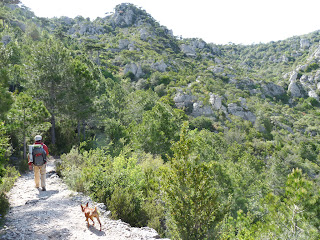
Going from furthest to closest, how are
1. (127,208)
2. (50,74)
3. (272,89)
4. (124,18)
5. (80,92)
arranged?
(124,18) < (272,89) < (80,92) < (50,74) < (127,208)

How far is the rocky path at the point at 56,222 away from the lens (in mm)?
4531

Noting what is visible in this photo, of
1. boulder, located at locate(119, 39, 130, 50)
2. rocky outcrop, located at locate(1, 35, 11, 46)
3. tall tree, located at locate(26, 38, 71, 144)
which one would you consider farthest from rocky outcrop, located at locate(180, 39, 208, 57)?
tall tree, located at locate(26, 38, 71, 144)

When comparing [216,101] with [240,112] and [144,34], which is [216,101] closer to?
[240,112]

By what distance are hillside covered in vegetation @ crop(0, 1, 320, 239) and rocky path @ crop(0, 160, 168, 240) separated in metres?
0.59

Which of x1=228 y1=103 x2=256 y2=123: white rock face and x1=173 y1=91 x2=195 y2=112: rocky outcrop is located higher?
x1=173 y1=91 x2=195 y2=112: rocky outcrop

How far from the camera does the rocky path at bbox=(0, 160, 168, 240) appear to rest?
4.53 m

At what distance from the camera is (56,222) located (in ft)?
16.7

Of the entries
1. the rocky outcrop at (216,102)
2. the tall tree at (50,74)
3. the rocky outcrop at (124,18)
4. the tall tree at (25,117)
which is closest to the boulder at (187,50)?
the rocky outcrop at (124,18)

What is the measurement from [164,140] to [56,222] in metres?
13.2

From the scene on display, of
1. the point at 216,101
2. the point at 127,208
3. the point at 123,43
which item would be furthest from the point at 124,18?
the point at 127,208

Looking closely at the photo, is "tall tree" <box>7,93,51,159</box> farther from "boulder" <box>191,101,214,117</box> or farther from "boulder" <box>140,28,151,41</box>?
"boulder" <box>140,28,151,41</box>

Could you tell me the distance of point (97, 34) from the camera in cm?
10938

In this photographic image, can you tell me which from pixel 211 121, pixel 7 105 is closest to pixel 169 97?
pixel 211 121

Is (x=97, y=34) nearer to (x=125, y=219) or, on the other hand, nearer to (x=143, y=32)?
(x=143, y=32)
